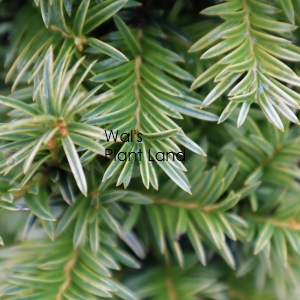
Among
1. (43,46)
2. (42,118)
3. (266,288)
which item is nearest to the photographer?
(42,118)

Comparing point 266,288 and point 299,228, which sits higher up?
point 299,228

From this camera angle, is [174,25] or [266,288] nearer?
[174,25]

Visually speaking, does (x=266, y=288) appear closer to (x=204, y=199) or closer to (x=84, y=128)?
(x=204, y=199)

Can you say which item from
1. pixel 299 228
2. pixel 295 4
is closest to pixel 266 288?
pixel 299 228

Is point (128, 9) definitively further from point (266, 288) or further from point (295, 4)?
point (266, 288)

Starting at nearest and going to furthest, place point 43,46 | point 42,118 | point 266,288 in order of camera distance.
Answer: point 42,118, point 43,46, point 266,288

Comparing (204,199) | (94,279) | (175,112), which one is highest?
(175,112)
